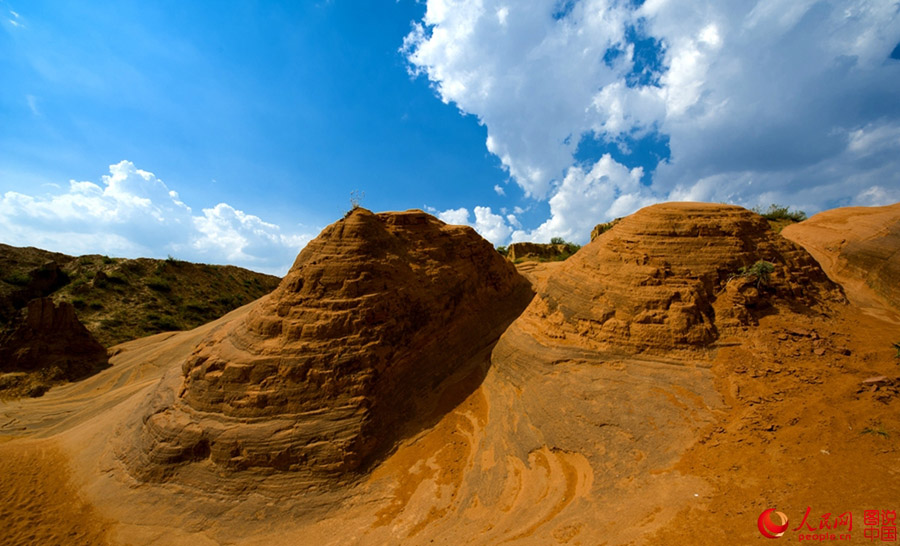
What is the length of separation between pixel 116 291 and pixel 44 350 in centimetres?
907

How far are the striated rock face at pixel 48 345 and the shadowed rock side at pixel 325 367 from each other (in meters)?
11.6

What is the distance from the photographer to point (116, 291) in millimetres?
24562

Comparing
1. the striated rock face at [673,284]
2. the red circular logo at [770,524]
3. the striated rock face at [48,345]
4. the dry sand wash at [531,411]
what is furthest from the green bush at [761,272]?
the striated rock face at [48,345]

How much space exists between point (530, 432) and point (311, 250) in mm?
8087

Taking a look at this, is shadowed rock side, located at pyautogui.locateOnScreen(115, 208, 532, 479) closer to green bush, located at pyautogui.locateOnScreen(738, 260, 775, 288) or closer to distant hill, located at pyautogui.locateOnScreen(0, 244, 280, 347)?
green bush, located at pyautogui.locateOnScreen(738, 260, 775, 288)

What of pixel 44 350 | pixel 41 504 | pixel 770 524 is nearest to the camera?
pixel 770 524

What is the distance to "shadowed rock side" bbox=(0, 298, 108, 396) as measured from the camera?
1584 centimetres

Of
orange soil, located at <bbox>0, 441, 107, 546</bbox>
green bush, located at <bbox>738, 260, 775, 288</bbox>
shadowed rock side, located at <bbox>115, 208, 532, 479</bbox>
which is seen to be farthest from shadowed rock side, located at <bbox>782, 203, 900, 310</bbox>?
orange soil, located at <bbox>0, 441, 107, 546</bbox>

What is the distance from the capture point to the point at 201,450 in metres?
8.45

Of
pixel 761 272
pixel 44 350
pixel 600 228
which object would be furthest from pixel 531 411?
pixel 44 350

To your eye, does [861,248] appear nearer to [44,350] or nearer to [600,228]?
[600,228]

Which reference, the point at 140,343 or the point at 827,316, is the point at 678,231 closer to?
the point at 827,316

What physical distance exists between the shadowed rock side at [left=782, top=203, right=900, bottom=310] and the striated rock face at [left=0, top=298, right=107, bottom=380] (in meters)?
31.0

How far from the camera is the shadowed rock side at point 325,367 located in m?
8.31
